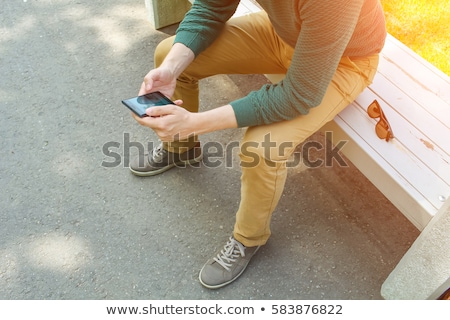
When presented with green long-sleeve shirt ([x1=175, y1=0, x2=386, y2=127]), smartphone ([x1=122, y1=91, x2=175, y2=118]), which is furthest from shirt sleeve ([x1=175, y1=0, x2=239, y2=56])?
smartphone ([x1=122, y1=91, x2=175, y2=118])

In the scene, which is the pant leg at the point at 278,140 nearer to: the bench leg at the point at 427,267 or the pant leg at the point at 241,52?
the pant leg at the point at 241,52

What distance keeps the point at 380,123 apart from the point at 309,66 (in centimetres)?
42

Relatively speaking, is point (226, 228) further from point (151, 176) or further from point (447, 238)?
point (447, 238)

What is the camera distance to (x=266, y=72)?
180 centimetres

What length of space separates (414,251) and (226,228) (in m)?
0.78

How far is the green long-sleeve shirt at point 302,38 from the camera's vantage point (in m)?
1.19

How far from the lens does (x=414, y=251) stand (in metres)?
1.43

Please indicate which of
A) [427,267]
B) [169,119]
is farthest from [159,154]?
[427,267]

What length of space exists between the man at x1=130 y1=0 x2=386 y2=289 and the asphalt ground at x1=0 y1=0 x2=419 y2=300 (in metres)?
0.18

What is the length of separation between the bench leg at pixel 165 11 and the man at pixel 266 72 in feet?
3.26

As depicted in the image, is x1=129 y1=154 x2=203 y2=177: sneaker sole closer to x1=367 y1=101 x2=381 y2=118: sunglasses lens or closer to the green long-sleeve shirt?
the green long-sleeve shirt

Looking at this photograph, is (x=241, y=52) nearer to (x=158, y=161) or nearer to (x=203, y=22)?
(x=203, y=22)

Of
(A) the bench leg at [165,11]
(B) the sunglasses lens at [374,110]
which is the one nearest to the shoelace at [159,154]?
(B) the sunglasses lens at [374,110]

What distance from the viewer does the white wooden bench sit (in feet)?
4.51
